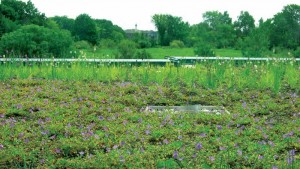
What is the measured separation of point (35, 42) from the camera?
61.5ft

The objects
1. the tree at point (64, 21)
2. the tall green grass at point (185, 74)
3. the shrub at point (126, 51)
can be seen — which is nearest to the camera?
the tall green grass at point (185, 74)

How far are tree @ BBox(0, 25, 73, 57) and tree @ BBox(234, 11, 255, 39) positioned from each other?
1554 inches

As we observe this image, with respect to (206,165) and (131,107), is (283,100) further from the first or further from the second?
(206,165)

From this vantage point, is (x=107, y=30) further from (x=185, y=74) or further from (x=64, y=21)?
(x=185, y=74)

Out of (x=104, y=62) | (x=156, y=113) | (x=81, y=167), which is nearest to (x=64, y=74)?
(x=104, y=62)

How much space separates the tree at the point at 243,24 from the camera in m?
56.2

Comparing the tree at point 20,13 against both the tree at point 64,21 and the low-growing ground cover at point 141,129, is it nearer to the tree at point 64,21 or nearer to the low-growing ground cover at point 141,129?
the low-growing ground cover at point 141,129

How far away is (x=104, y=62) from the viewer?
1100 cm

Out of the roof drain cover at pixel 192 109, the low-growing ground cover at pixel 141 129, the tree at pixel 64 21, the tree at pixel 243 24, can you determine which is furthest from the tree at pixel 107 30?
the roof drain cover at pixel 192 109

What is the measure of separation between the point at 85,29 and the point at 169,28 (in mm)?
19451

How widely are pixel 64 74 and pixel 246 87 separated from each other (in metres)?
4.06

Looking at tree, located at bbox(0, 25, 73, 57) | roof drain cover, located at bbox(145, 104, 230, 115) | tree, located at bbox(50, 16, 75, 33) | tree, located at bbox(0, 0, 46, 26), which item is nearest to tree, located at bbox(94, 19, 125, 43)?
tree, located at bbox(50, 16, 75, 33)

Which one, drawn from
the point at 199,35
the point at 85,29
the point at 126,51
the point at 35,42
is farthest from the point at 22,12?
the point at 199,35

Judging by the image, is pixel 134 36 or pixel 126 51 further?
pixel 134 36
